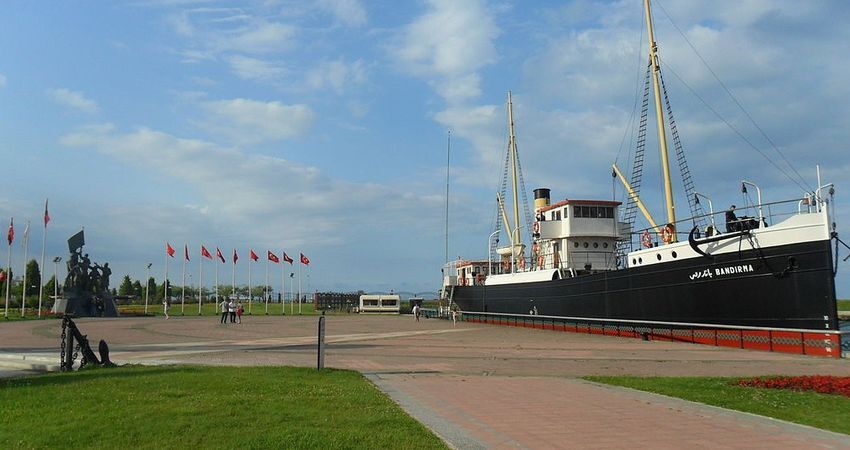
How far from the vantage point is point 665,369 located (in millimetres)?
14258

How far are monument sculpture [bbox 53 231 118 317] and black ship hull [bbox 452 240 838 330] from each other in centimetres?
3808

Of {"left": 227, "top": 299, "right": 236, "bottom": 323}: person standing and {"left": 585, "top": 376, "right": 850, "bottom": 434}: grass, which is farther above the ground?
{"left": 227, "top": 299, "right": 236, "bottom": 323}: person standing

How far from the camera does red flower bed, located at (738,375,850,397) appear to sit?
33.6 feet

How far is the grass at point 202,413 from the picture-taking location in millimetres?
6102

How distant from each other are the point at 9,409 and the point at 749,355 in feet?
58.6

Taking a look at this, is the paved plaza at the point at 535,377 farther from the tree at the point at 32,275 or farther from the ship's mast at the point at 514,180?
the tree at the point at 32,275

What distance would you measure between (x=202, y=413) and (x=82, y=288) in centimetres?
4814

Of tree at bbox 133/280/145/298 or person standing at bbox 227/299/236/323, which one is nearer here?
person standing at bbox 227/299/236/323

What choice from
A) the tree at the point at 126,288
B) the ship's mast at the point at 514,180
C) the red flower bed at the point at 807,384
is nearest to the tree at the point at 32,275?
the tree at the point at 126,288

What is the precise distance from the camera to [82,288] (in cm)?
4903

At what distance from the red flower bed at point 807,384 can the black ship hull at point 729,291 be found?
28.5ft

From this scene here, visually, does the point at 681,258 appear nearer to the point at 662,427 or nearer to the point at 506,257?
the point at 662,427

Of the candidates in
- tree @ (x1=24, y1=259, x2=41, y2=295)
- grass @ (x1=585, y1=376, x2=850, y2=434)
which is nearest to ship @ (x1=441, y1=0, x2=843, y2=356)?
grass @ (x1=585, y1=376, x2=850, y2=434)

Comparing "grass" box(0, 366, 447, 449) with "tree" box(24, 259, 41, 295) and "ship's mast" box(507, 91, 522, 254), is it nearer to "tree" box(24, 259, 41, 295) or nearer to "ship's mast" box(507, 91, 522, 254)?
"ship's mast" box(507, 91, 522, 254)
